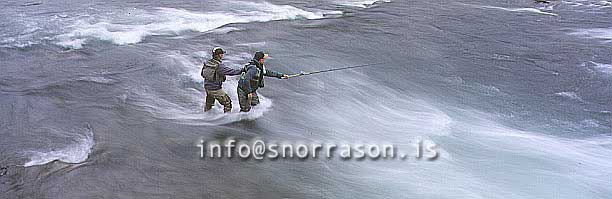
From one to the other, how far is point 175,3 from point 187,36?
18.5ft

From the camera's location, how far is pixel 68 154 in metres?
9.91

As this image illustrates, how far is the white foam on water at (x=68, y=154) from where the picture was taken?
9.65 m

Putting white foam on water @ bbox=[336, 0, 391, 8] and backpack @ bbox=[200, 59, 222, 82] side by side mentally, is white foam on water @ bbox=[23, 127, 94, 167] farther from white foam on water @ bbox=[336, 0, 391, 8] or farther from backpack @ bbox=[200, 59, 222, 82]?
white foam on water @ bbox=[336, 0, 391, 8]

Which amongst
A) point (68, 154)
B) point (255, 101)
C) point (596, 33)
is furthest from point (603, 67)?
A: point (68, 154)

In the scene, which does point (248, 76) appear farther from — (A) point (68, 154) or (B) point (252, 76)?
(A) point (68, 154)

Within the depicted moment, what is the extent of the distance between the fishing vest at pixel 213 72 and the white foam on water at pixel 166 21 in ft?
24.8

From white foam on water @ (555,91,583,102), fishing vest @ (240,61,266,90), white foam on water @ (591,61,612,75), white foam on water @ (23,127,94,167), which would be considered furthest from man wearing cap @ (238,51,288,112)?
white foam on water @ (591,61,612,75)

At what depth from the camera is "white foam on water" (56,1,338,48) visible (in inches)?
701

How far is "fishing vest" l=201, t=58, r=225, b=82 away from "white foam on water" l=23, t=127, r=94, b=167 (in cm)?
240

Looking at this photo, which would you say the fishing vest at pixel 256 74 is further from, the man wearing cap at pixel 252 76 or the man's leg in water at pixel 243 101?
the man's leg in water at pixel 243 101

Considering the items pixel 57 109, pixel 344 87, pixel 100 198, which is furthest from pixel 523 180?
pixel 57 109

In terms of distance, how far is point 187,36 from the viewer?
1836 centimetres

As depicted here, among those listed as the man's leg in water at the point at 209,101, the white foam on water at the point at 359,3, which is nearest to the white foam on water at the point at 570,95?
the man's leg in water at the point at 209,101

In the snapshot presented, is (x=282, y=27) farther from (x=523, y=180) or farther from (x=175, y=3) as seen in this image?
(x=523, y=180)
